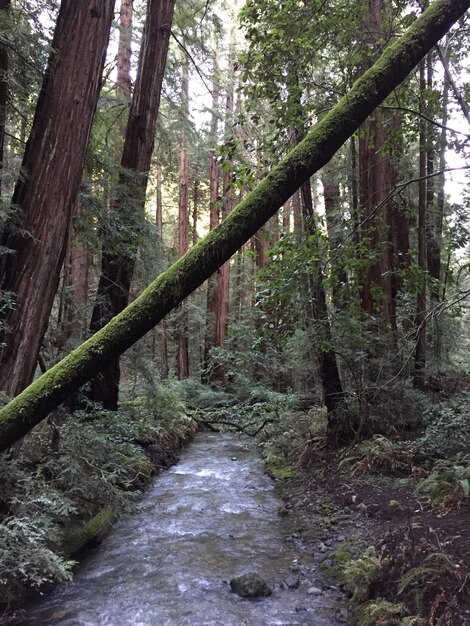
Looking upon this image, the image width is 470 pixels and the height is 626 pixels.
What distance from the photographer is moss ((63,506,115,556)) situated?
5.51 meters

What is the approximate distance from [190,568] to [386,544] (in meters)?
2.21

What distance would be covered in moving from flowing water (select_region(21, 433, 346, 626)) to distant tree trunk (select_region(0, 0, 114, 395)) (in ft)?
7.60

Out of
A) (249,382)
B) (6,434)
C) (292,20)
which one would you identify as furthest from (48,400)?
(249,382)

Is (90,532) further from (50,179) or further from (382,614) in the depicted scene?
(50,179)

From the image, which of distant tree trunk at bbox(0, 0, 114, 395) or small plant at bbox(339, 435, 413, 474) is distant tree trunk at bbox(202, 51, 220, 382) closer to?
small plant at bbox(339, 435, 413, 474)

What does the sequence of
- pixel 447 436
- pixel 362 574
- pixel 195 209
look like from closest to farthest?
pixel 362 574 → pixel 447 436 → pixel 195 209

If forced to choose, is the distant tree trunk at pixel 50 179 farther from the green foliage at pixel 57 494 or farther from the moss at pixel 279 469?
the moss at pixel 279 469

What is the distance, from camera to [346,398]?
8.68 meters

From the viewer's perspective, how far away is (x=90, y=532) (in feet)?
19.4

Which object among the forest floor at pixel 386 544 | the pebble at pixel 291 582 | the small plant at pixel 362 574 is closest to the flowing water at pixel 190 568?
the pebble at pixel 291 582

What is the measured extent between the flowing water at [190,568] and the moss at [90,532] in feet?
0.51

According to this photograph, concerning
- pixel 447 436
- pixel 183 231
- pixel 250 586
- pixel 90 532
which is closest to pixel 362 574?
pixel 250 586

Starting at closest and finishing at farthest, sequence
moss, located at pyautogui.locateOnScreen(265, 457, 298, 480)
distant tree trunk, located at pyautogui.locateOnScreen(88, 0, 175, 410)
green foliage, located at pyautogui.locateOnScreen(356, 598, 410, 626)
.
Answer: green foliage, located at pyautogui.locateOnScreen(356, 598, 410, 626) → moss, located at pyautogui.locateOnScreen(265, 457, 298, 480) → distant tree trunk, located at pyautogui.locateOnScreen(88, 0, 175, 410)

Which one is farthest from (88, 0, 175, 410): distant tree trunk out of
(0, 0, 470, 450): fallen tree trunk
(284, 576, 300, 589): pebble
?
(0, 0, 470, 450): fallen tree trunk
